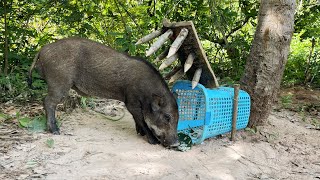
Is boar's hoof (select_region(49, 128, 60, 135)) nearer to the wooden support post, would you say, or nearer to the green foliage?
the wooden support post

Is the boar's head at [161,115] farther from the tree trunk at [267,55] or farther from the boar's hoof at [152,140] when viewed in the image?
the tree trunk at [267,55]

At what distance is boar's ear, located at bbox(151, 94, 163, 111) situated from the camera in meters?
4.54

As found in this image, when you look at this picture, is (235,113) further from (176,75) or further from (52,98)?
(52,98)

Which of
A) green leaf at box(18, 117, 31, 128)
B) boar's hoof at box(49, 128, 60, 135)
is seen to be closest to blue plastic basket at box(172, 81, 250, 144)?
boar's hoof at box(49, 128, 60, 135)

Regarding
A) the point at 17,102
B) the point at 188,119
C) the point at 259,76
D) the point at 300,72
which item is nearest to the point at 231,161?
the point at 188,119

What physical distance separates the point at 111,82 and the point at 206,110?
125 cm

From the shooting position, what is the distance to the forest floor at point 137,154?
349cm

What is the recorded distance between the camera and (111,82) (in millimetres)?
4789

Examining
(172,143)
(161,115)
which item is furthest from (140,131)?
(172,143)

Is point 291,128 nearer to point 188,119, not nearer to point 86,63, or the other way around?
point 188,119

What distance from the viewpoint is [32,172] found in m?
3.34

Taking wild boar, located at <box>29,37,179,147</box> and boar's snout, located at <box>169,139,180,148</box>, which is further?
wild boar, located at <box>29,37,179,147</box>

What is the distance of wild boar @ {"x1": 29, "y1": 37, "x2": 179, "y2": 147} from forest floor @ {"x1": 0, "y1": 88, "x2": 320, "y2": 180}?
241 mm

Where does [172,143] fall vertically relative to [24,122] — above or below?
below
